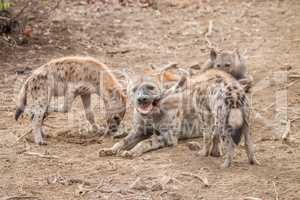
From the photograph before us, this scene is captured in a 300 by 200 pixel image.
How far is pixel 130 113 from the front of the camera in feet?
23.1

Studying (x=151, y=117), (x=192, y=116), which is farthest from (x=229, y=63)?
(x=151, y=117)

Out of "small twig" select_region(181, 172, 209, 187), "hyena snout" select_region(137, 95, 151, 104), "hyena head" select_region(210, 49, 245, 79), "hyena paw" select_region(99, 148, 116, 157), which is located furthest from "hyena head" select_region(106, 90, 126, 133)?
"hyena head" select_region(210, 49, 245, 79)

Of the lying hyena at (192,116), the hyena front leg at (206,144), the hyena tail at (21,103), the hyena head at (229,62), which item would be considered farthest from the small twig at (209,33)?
the hyena front leg at (206,144)

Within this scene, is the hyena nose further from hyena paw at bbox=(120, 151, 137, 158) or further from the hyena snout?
hyena paw at bbox=(120, 151, 137, 158)

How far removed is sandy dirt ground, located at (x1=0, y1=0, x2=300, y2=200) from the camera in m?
5.00

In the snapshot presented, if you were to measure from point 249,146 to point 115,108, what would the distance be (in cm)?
154

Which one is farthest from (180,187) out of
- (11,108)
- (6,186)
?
(11,108)

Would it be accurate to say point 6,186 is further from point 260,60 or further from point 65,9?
point 65,9

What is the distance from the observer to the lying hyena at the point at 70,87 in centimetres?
634

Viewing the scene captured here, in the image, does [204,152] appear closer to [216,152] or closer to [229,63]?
[216,152]

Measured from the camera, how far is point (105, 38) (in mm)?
10008

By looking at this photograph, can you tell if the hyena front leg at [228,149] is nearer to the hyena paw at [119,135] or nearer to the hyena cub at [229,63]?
the hyena paw at [119,135]

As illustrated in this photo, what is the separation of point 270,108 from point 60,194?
2.66 metres

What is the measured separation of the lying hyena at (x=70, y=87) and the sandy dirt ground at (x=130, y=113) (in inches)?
9.8
